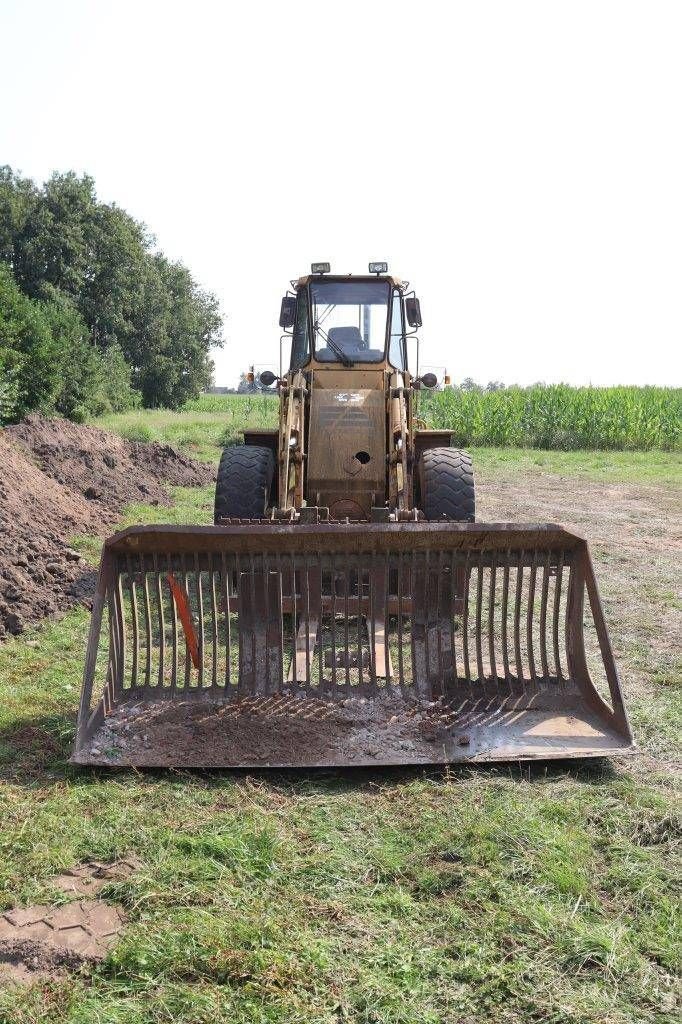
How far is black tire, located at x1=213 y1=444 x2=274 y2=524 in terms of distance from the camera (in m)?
6.74

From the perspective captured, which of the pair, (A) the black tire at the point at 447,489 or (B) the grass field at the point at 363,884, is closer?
(B) the grass field at the point at 363,884

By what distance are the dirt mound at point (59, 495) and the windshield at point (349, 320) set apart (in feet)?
9.47

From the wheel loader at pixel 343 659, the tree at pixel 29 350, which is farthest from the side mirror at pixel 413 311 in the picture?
the tree at pixel 29 350

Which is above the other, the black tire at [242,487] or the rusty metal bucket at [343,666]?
the black tire at [242,487]

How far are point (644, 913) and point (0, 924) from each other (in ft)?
7.03

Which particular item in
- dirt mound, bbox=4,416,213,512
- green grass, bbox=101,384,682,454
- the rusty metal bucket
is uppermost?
green grass, bbox=101,384,682,454

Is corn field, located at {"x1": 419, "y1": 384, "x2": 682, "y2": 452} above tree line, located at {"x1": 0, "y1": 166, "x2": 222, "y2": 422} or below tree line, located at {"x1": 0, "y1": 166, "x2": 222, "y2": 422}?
below

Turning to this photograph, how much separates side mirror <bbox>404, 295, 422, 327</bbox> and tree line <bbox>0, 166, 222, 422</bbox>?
15.1 metres

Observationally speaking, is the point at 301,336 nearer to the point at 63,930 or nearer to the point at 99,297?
the point at 63,930

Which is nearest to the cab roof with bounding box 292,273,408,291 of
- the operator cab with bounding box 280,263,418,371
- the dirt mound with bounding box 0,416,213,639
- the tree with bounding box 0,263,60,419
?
the operator cab with bounding box 280,263,418,371

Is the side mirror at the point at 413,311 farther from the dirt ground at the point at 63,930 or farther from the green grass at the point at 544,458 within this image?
the green grass at the point at 544,458

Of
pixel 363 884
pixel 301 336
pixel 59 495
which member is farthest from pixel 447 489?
pixel 59 495

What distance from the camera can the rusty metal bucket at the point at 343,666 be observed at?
13.4 ft

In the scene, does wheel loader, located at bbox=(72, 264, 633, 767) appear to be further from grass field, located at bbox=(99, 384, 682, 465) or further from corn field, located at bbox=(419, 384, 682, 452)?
corn field, located at bbox=(419, 384, 682, 452)
